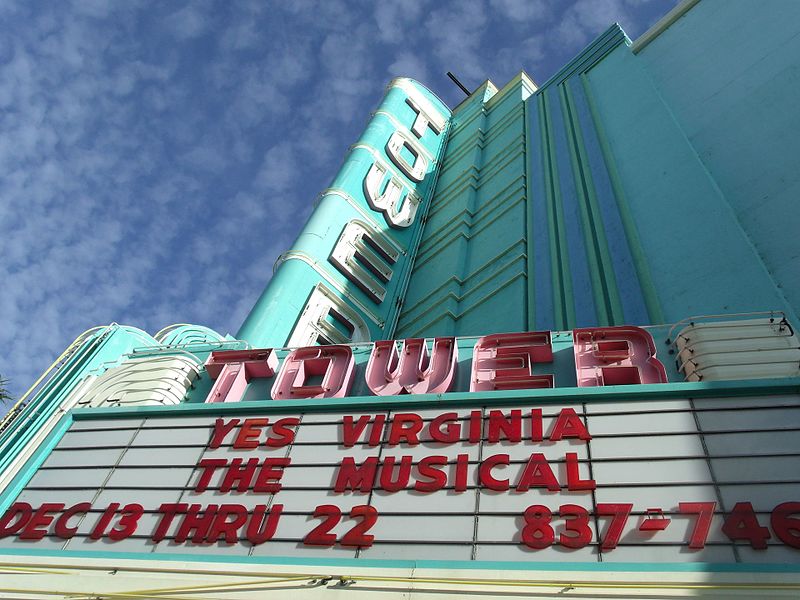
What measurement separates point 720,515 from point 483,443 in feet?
8.12

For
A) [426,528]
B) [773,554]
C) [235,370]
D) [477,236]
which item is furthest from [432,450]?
[477,236]

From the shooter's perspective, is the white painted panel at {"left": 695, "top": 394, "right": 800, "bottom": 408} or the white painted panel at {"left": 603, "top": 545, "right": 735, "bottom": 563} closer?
the white painted panel at {"left": 603, "top": 545, "right": 735, "bottom": 563}

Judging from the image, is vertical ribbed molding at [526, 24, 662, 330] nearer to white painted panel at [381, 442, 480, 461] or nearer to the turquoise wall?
the turquoise wall

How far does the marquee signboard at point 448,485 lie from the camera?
629 centimetres

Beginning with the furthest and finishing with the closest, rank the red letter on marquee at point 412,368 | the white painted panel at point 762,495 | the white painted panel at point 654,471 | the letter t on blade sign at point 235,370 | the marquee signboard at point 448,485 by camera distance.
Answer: the letter t on blade sign at point 235,370 → the red letter on marquee at point 412,368 → the white painted panel at point 654,471 → the marquee signboard at point 448,485 → the white painted panel at point 762,495

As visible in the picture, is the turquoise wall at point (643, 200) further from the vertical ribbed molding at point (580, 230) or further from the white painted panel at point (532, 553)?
the white painted panel at point (532, 553)

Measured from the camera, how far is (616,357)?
862 centimetres

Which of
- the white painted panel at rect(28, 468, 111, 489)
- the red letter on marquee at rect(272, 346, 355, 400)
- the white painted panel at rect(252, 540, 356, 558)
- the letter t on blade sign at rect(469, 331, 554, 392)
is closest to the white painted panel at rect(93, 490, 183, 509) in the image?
the white painted panel at rect(28, 468, 111, 489)

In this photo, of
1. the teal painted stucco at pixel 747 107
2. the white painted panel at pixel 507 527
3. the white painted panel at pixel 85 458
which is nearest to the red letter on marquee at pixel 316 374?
the white painted panel at pixel 85 458

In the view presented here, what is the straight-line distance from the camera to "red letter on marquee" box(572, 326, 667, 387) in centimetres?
838

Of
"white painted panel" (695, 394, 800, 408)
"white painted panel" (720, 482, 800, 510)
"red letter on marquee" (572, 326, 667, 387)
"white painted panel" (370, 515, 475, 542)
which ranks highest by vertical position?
"red letter on marquee" (572, 326, 667, 387)

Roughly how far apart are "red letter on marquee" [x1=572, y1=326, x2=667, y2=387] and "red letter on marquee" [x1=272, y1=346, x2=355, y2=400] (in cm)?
327

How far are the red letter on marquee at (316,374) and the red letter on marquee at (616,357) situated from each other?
10.7ft

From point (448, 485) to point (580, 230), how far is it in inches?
369
